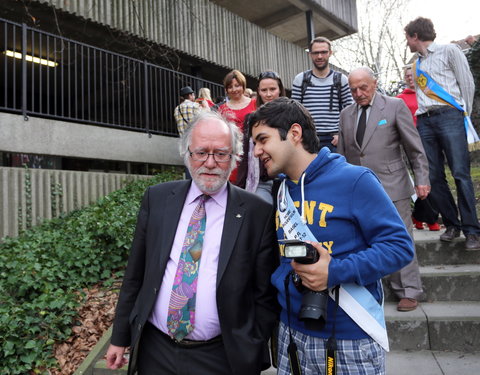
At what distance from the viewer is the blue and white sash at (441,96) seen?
13.1 feet

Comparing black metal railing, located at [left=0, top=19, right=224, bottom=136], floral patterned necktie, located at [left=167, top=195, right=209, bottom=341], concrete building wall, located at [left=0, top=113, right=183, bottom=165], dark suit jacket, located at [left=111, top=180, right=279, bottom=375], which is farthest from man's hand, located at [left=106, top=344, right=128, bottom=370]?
concrete building wall, located at [left=0, top=113, right=183, bottom=165]

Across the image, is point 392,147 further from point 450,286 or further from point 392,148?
point 450,286

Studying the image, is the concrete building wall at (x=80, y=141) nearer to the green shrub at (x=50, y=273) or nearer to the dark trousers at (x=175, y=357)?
the green shrub at (x=50, y=273)

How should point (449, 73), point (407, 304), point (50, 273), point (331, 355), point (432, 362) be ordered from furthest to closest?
point (50, 273)
point (449, 73)
point (407, 304)
point (432, 362)
point (331, 355)

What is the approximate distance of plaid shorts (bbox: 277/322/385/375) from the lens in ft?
5.27

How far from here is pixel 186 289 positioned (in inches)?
74.7

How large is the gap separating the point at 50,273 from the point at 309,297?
367cm

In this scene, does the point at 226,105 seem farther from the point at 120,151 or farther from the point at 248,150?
the point at 120,151

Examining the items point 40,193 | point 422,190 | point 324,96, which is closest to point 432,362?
point 422,190

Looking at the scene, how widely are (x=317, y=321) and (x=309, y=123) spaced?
0.87m

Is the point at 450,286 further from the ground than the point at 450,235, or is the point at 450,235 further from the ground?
the point at 450,235

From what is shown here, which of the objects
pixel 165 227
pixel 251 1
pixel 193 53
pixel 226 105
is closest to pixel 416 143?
pixel 226 105

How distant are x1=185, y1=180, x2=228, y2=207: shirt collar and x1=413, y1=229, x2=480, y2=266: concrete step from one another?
2968 mm

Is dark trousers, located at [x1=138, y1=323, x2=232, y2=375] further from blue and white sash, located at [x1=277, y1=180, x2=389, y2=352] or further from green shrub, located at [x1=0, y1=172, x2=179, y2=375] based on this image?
green shrub, located at [x1=0, y1=172, x2=179, y2=375]
